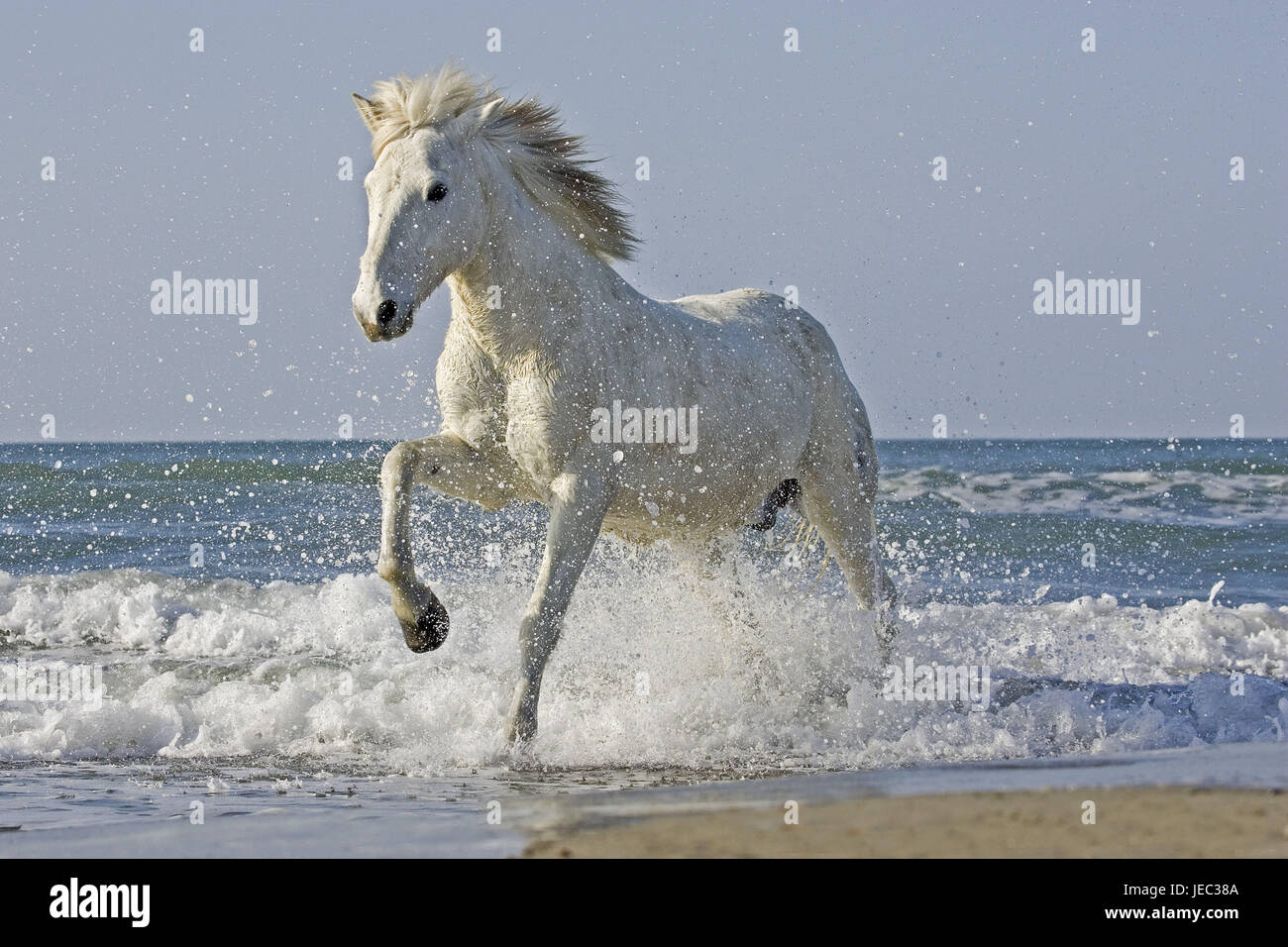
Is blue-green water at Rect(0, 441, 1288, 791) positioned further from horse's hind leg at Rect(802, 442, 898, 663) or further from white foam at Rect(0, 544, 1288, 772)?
horse's hind leg at Rect(802, 442, 898, 663)

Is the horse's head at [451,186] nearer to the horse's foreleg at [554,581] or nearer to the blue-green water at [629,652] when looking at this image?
the horse's foreleg at [554,581]

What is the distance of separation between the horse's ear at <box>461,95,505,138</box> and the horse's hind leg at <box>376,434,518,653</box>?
3.99 ft

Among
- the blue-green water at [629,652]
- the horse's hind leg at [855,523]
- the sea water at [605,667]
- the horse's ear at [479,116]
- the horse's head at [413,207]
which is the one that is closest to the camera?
the horse's head at [413,207]

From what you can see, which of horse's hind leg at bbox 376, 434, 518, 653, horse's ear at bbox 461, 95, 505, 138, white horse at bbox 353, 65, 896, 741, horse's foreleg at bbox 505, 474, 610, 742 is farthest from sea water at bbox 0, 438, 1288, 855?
horse's ear at bbox 461, 95, 505, 138

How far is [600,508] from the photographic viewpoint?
227 inches

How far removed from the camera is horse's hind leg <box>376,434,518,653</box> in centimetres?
559

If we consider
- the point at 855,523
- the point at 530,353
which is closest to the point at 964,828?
the point at 530,353

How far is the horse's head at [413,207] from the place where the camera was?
4.97 meters

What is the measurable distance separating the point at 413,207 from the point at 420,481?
1114 mm

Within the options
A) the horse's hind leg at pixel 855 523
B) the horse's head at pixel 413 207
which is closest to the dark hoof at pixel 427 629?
the horse's head at pixel 413 207

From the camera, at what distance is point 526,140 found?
5.94 metres

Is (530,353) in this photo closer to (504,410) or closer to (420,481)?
(504,410)
